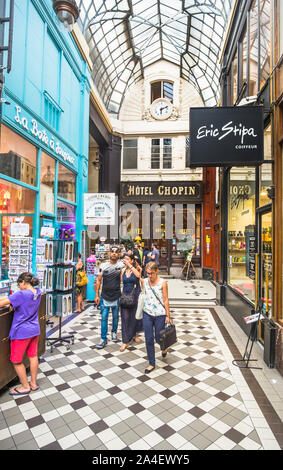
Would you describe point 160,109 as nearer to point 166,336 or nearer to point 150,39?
point 150,39

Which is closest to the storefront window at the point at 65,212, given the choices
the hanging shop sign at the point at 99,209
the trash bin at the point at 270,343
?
the hanging shop sign at the point at 99,209

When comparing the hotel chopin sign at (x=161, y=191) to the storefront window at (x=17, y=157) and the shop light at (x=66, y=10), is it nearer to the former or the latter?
the storefront window at (x=17, y=157)

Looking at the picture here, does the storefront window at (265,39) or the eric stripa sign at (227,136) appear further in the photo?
the storefront window at (265,39)

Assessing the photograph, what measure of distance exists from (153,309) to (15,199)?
3830 mm

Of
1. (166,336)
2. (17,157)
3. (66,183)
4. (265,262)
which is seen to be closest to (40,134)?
(17,157)

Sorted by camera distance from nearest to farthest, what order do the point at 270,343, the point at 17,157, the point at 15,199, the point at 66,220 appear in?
the point at 270,343 < the point at 17,157 < the point at 15,199 < the point at 66,220

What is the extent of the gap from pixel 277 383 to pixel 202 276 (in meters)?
10.7

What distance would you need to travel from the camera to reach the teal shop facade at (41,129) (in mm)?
5168

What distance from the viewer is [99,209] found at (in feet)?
26.7

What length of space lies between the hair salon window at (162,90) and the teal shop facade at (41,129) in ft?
26.9

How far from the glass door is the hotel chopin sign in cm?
990

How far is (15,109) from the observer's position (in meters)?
5.08

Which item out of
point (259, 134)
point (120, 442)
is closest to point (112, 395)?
point (120, 442)

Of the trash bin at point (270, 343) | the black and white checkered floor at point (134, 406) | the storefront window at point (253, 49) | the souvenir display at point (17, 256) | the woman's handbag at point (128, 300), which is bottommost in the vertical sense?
the black and white checkered floor at point (134, 406)
